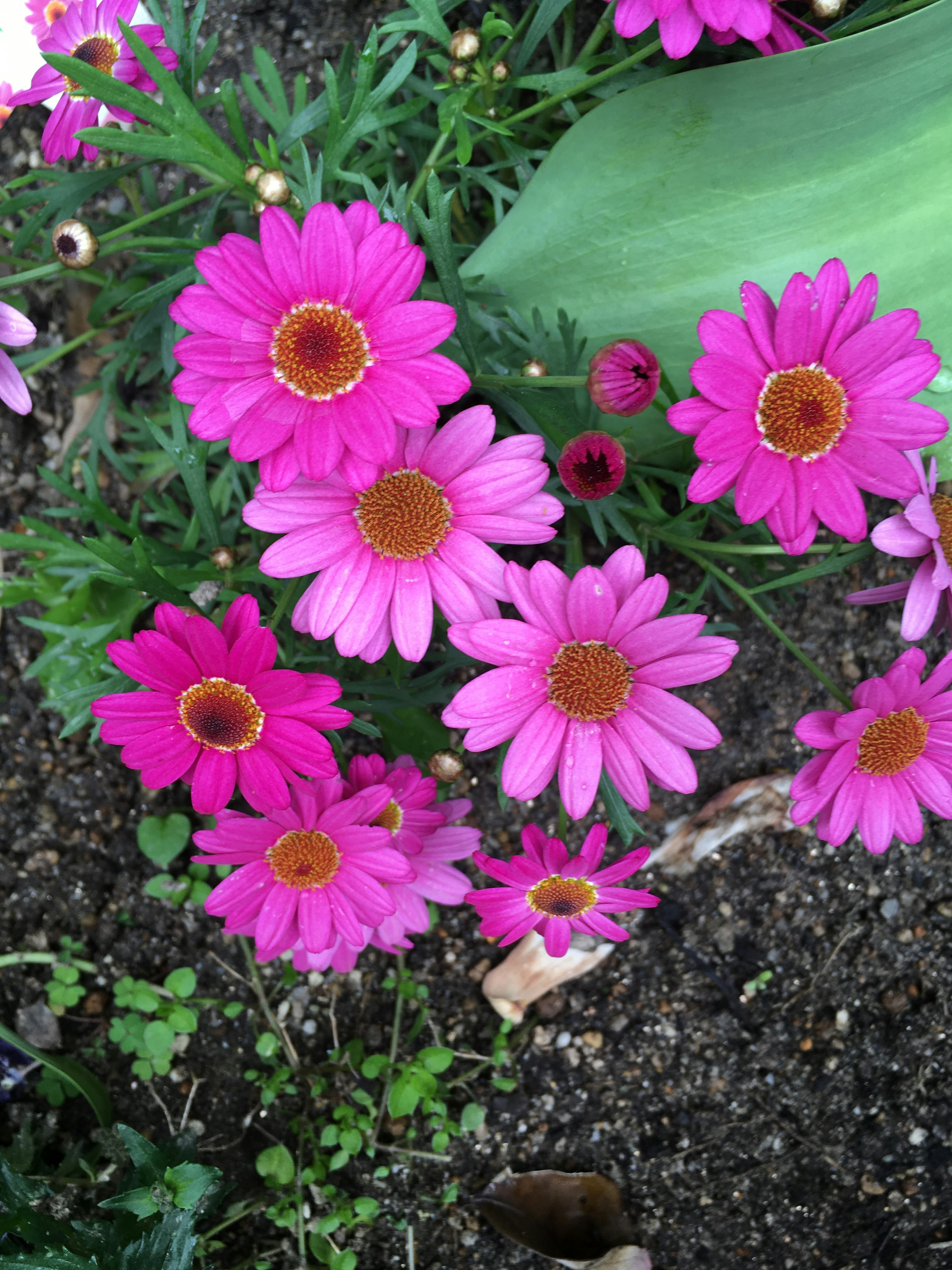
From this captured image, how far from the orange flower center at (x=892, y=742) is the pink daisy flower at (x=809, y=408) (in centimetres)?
31

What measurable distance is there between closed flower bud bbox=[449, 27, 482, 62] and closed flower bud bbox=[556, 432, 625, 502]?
2.16 ft

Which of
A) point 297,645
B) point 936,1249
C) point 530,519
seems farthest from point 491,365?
point 936,1249

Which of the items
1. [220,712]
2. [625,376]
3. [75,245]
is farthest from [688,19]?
[220,712]

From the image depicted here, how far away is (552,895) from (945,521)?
32.2 inches

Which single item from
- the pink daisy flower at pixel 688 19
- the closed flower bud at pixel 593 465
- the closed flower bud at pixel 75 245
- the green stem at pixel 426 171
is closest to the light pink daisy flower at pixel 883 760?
the closed flower bud at pixel 593 465

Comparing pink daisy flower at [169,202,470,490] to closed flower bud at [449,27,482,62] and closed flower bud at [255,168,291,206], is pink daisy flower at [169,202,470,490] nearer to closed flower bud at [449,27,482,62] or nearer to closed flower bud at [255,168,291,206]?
closed flower bud at [255,168,291,206]

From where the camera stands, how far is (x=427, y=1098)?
183 cm

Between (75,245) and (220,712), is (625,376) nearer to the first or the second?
(220,712)

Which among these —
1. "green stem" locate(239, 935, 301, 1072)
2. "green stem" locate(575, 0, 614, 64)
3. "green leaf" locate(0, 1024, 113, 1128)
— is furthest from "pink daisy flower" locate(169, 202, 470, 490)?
"green leaf" locate(0, 1024, 113, 1128)

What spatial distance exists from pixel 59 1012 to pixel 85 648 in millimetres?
839

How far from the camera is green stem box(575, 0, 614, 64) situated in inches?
57.7

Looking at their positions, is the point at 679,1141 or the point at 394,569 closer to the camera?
the point at 394,569

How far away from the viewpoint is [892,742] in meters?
1.34

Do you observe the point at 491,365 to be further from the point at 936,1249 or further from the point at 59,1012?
the point at 936,1249
